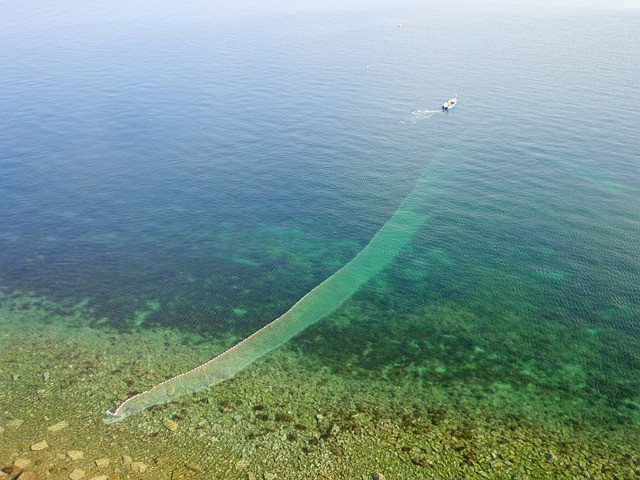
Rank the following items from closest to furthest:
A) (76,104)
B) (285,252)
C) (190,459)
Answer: (190,459) < (285,252) < (76,104)

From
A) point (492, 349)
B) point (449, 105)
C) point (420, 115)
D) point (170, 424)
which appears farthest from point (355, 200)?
point (449, 105)

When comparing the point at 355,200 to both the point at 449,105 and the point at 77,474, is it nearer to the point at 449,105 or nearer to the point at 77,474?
the point at 449,105

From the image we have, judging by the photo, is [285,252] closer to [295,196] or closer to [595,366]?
[295,196]

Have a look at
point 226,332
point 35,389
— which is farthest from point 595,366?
point 35,389

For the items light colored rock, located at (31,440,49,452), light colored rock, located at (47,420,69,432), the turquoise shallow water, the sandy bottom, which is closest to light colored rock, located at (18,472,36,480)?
the sandy bottom

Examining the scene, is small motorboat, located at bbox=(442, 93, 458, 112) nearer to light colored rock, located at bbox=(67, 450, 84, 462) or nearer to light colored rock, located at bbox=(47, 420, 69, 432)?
light colored rock, located at bbox=(47, 420, 69, 432)

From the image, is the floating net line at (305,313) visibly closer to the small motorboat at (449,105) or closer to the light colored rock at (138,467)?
the light colored rock at (138,467)

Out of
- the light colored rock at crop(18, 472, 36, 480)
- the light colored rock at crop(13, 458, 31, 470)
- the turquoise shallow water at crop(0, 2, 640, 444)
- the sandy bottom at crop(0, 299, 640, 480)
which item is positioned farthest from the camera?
the turquoise shallow water at crop(0, 2, 640, 444)
